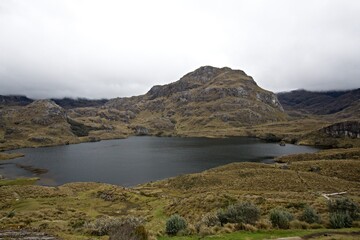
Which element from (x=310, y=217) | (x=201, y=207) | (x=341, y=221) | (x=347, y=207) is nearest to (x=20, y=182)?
(x=201, y=207)

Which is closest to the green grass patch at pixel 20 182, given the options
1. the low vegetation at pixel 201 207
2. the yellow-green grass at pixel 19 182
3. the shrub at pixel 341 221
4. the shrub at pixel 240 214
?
the yellow-green grass at pixel 19 182

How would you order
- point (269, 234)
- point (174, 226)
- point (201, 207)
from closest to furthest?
point (269, 234) → point (174, 226) → point (201, 207)

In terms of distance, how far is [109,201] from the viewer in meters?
64.4

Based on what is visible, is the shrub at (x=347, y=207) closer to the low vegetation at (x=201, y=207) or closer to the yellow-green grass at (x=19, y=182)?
the low vegetation at (x=201, y=207)

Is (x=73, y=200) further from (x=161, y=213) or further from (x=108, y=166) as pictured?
(x=108, y=166)

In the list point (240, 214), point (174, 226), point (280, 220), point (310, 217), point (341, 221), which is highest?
point (341, 221)

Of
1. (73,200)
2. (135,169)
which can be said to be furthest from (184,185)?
(135,169)

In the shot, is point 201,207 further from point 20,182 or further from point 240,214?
point 20,182

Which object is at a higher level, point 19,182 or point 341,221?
point 341,221

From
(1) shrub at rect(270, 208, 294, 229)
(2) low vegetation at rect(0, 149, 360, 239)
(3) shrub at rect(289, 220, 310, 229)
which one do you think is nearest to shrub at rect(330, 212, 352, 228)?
(2) low vegetation at rect(0, 149, 360, 239)

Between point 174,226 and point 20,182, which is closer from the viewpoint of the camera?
point 174,226

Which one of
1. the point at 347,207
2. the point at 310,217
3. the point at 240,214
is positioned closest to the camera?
the point at 310,217

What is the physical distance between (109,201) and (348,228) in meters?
51.8

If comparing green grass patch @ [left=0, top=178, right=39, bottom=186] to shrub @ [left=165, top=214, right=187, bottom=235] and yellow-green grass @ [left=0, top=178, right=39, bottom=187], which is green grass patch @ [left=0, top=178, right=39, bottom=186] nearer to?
yellow-green grass @ [left=0, top=178, right=39, bottom=187]
